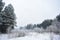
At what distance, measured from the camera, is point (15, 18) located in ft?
50.6

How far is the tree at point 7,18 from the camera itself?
14.5 m

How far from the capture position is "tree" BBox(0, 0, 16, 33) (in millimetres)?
14522

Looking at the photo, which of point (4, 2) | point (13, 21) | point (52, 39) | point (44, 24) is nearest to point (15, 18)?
point (13, 21)

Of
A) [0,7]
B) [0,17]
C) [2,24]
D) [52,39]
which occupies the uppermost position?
[0,7]

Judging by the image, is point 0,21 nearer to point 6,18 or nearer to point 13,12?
point 6,18

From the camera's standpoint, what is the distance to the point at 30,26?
16.0m


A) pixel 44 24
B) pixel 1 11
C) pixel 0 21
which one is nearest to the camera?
pixel 0 21

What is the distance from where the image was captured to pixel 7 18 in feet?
48.6

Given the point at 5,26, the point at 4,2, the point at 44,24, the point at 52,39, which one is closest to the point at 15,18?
the point at 5,26

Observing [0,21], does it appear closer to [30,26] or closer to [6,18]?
[6,18]

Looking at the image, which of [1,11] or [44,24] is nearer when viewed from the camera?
[1,11]

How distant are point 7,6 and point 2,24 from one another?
260 centimetres

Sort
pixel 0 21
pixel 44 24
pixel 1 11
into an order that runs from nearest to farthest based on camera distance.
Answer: pixel 0 21 < pixel 1 11 < pixel 44 24

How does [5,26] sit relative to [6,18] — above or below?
below
